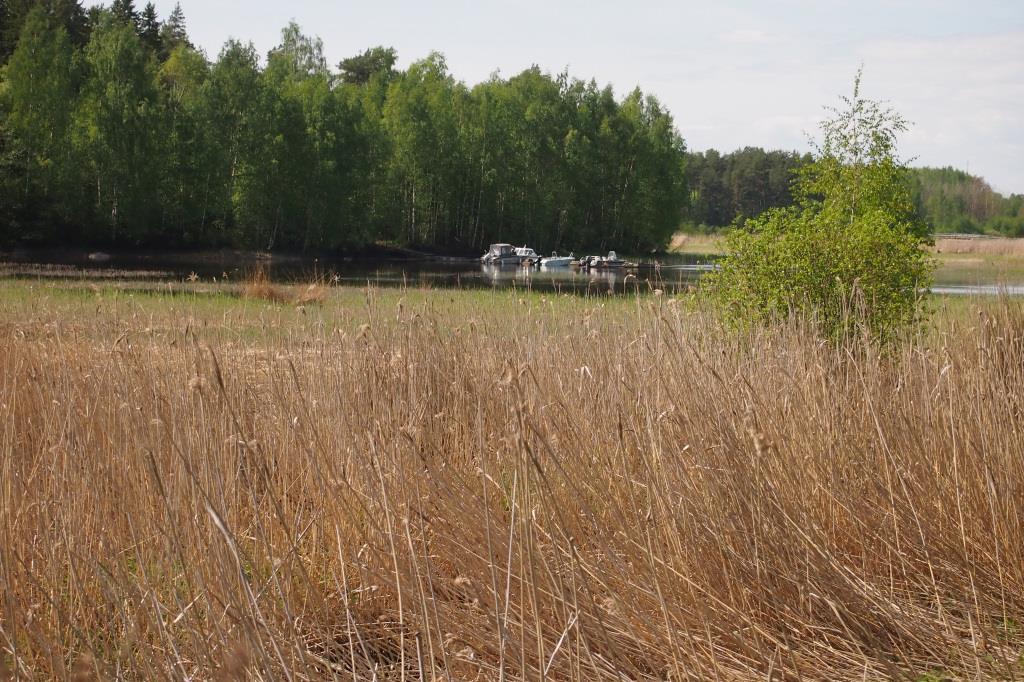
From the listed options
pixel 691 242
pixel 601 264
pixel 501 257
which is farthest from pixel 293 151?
pixel 691 242

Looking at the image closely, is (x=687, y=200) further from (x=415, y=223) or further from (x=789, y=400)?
(x=789, y=400)

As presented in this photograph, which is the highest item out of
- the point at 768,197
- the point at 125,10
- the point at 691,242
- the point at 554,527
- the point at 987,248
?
the point at 125,10

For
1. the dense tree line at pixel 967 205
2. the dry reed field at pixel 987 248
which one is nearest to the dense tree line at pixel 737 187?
the dense tree line at pixel 967 205

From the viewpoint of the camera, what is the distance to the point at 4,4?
43.1 metres

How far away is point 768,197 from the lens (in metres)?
95.2

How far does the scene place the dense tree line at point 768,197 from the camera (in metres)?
93.6

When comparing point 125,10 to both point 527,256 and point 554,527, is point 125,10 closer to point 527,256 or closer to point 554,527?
point 527,256

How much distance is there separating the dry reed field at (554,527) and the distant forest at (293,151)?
1227 centimetres

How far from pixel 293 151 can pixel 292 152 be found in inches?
6.8

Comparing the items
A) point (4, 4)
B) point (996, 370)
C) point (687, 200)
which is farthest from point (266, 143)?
point (996, 370)

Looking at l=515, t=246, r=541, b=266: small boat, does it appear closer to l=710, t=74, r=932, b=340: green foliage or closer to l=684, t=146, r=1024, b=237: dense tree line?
l=710, t=74, r=932, b=340: green foliage

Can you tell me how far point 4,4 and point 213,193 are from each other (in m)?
15.2

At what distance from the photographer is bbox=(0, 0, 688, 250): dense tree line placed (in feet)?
114

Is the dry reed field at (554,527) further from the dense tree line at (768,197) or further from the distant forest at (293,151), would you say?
the dense tree line at (768,197)
